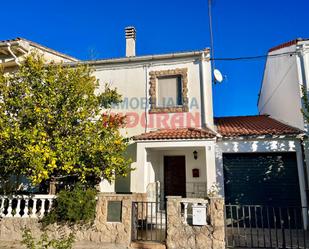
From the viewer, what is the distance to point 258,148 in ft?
37.3

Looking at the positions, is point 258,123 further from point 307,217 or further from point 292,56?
point 307,217

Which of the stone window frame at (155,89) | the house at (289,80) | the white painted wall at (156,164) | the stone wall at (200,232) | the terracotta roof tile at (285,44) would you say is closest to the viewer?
the stone wall at (200,232)

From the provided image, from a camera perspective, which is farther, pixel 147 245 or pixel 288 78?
pixel 288 78

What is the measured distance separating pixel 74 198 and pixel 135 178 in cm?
382

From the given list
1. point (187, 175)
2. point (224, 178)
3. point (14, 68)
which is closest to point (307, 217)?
point (224, 178)

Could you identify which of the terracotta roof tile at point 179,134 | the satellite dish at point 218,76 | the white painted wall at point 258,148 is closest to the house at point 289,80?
the white painted wall at point 258,148

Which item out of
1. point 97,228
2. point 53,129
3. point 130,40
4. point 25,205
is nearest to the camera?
point 97,228

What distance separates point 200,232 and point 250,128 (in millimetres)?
6784

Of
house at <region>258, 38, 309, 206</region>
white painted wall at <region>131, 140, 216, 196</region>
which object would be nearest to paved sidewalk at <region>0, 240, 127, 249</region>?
white painted wall at <region>131, 140, 216, 196</region>

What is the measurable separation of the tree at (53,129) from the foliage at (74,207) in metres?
0.59

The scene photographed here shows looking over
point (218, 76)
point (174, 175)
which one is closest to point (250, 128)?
point (218, 76)

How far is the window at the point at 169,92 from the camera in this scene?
13108mm

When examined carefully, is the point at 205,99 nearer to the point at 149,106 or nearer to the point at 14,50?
the point at 149,106

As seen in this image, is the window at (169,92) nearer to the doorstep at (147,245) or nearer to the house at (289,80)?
the house at (289,80)
